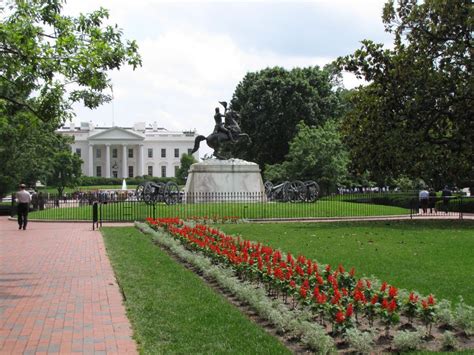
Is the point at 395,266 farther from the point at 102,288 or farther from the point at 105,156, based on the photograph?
the point at 105,156

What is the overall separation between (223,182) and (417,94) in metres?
13.5

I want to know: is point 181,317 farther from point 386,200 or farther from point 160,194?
point 386,200

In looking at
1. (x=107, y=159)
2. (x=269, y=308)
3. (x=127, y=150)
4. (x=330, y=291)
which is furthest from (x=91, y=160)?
(x=269, y=308)

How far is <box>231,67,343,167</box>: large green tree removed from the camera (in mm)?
51375

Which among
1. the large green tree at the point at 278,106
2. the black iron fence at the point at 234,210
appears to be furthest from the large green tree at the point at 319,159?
the black iron fence at the point at 234,210

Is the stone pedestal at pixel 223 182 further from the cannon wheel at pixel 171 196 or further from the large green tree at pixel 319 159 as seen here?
the large green tree at pixel 319 159

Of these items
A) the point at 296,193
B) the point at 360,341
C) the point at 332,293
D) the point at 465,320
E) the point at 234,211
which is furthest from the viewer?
the point at 296,193

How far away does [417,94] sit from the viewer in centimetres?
1983

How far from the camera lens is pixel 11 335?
6.34 metres

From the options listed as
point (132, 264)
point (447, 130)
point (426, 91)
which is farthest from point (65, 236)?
point (447, 130)

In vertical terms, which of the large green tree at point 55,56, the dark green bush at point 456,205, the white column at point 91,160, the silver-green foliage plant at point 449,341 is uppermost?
the white column at point 91,160

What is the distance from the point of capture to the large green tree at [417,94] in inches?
786

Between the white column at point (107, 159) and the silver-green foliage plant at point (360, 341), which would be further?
the white column at point (107, 159)

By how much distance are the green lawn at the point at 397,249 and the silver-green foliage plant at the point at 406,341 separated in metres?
2.19
